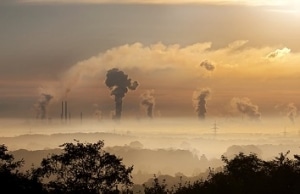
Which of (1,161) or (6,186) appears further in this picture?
(1,161)

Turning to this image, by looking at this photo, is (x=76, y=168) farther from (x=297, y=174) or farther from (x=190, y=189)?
(x=297, y=174)

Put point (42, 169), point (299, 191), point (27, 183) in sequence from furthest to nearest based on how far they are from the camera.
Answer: point (42, 169), point (27, 183), point (299, 191)

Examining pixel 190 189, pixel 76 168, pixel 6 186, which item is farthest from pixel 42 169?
pixel 190 189

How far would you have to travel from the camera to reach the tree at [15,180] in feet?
304

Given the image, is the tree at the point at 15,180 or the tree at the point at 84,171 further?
the tree at the point at 84,171

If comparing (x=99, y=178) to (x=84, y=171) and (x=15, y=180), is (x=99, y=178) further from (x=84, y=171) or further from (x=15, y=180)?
(x=15, y=180)

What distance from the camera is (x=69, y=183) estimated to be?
101 meters

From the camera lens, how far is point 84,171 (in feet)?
343

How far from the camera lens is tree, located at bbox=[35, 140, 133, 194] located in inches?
3969

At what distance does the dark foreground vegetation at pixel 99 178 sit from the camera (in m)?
94.6

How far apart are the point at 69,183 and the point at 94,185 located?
3.75m

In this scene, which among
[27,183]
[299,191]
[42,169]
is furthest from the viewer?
[42,169]

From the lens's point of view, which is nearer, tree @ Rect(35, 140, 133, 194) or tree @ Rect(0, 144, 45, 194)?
tree @ Rect(0, 144, 45, 194)

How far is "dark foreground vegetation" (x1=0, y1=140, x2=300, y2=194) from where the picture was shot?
94.6 meters
